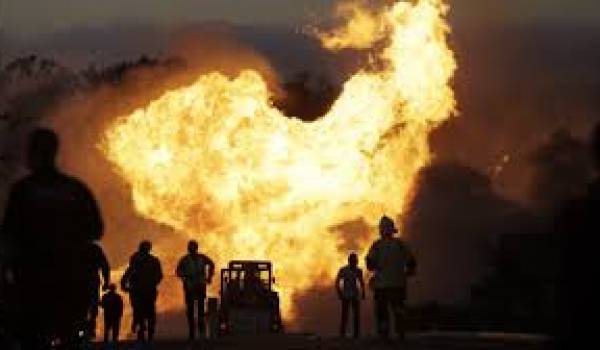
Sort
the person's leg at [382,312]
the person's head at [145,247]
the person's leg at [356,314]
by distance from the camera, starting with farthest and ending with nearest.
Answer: the person's leg at [356,314] < the person's head at [145,247] < the person's leg at [382,312]

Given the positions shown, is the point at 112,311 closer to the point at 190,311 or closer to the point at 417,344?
the point at 190,311

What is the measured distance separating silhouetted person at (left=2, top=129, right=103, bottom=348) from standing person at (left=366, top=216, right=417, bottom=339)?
44.2ft

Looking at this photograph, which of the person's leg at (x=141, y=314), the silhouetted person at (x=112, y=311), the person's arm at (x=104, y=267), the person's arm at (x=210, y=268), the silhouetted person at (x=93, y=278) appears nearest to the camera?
the silhouetted person at (x=93, y=278)

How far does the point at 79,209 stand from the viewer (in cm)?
1350

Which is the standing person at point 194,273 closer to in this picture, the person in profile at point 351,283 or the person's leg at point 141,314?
the person's leg at point 141,314

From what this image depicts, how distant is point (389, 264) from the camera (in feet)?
88.3

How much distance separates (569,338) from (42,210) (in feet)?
22.0

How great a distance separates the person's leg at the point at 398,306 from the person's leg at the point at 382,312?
133mm

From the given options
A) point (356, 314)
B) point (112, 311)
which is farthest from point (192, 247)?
point (112, 311)

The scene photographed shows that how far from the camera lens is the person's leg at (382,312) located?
27184 mm

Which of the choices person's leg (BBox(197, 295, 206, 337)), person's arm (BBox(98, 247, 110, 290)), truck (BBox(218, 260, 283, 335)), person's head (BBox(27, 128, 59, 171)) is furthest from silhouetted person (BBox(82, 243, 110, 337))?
truck (BBox(218, 260, 283, 335))

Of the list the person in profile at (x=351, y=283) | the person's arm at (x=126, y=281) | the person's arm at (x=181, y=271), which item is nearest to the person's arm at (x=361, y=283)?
the person in profile at (x=351, y=283)

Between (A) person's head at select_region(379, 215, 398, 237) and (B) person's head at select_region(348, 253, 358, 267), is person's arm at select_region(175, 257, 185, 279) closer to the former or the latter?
(B) person's head at select_region(348, 253, 358, 267)

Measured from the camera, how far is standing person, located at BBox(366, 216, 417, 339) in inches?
1054
